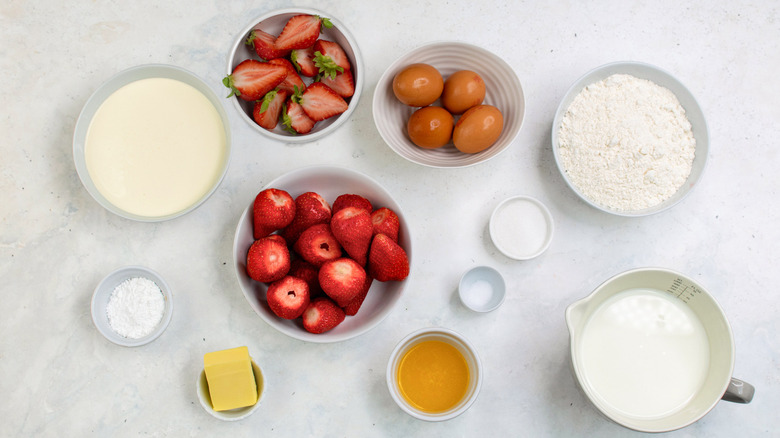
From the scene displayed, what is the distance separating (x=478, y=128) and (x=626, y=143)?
38 cm

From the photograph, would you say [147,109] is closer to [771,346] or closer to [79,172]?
[79,172]

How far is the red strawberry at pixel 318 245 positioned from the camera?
1284 millimetres

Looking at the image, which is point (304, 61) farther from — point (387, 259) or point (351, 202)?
point (387, 259)

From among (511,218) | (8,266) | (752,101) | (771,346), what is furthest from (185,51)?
(771,346)

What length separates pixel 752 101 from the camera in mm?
1489

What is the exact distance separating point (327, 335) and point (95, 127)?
812 millimetres

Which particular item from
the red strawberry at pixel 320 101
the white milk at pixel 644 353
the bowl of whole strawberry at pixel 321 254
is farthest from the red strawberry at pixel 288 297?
the white milk at pixel 644 353

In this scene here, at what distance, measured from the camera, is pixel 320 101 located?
1.38m

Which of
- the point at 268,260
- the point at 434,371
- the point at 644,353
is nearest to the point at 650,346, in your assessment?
the point at 644,353

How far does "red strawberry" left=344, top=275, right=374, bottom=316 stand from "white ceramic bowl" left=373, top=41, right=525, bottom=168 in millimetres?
332

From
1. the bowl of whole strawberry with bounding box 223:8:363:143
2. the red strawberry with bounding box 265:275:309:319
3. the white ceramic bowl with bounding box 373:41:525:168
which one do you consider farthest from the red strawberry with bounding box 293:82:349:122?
the red strawberry with bounding box 265:275:309:319

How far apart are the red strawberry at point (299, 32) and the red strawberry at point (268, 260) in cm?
51

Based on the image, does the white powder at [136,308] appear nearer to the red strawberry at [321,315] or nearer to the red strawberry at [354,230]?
the red strawberry at [321,315]

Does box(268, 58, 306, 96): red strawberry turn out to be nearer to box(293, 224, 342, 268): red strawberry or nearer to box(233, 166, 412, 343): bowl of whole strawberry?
box(233, 166, 412, 343): bowl of whole strawberry
